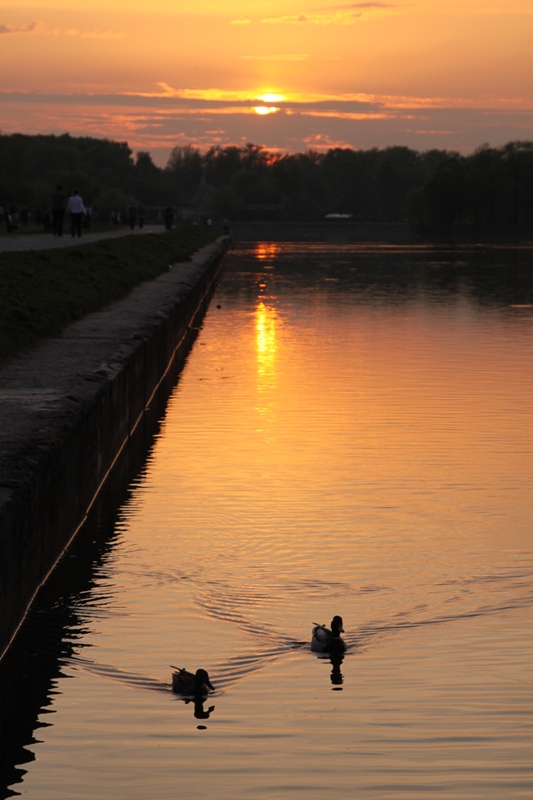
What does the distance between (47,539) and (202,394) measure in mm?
9850

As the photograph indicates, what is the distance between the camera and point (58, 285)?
23891 millimetres

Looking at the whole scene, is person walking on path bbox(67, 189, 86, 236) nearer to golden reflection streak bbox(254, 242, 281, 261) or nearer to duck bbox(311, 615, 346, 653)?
golden reflection streak bbox(254, 242, 281, 261)

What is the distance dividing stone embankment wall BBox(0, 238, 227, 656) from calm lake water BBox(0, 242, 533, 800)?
1.06 ft

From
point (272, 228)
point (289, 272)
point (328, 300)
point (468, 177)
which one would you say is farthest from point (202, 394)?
point (272, 228)

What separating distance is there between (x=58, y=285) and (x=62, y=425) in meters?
13.5

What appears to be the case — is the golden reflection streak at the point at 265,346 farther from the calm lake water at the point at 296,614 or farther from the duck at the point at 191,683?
the duck at the point at 191,683

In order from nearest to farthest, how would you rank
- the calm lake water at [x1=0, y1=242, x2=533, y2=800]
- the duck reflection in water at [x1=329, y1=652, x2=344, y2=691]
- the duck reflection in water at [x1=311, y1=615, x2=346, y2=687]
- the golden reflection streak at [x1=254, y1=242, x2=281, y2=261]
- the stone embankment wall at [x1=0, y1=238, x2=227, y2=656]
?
the calm lake water at [x1=0, y1=242, x2=533, y2=800], the duck reflection in water at [x1=329, y1=652, x2=344, y2=691], the duck reflection in water at [x1=311, y1=615, x2=346, y2=687], the stone embankment wall at [x1=0, y1=238, x2=227, y2=656], the golden reflection streak at [x1=254, y1=242, x2=281, y2=261]

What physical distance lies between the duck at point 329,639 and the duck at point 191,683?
785mm

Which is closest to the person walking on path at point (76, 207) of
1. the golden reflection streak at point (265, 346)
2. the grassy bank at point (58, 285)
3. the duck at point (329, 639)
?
the grassy bank at point (58, 285)

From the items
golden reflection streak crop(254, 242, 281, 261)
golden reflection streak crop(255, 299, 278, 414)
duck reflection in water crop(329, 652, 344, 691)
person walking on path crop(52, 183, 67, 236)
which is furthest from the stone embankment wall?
golden reflection streak crop(254, 242, 281, 261)

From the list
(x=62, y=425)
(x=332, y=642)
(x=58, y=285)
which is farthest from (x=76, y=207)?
(x=332, y=642)

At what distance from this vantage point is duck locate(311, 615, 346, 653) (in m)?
7.99

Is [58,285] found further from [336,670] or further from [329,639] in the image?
[336,670]

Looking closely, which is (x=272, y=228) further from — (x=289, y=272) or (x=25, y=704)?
(x=25, y=704)
